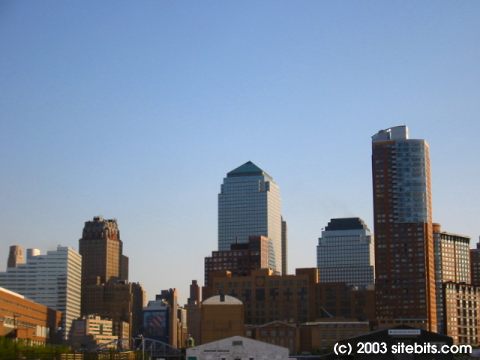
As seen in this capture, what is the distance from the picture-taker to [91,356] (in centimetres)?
18325

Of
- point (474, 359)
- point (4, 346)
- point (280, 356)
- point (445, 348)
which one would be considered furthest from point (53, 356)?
point (474, 359)

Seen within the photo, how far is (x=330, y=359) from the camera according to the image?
191 metres

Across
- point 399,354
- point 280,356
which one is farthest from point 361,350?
point 280,356

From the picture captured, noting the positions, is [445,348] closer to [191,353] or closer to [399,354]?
[399,354]

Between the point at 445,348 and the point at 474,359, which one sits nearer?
the point at 445,348

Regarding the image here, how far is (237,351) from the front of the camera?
18200cm

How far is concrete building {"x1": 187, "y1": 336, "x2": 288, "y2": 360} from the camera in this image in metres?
182

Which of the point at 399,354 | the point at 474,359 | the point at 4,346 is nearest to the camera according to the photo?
the point at 399,354

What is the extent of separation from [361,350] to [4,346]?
217 feet

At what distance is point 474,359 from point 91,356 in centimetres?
7517

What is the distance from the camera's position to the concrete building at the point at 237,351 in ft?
596

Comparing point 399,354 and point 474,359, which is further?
point 474,359

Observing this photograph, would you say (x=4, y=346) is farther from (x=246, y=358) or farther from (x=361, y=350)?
(x=361, y=350)

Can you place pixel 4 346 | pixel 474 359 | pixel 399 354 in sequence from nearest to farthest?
pixel 399 354 → pixel 4 346 → pixel 474 359
